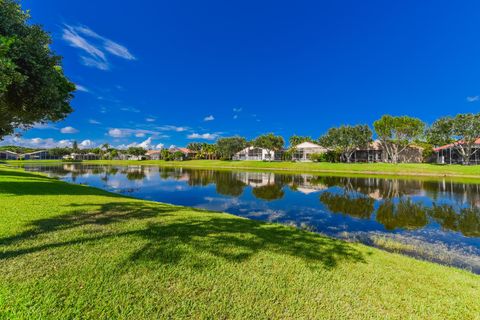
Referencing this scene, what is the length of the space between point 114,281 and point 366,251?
19.4ft

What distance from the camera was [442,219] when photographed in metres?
11.9

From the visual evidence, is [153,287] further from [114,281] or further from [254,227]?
[254,227]

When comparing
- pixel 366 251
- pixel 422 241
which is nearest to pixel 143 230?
pixel 366 251

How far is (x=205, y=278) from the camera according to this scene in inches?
155

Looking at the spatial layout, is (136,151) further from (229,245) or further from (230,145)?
(229,245)

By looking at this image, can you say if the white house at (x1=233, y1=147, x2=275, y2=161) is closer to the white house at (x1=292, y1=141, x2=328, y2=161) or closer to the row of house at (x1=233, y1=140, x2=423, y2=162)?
the row of house at (x1=233, y1=140, x2=423, y2=162)

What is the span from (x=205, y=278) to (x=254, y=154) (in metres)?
82.6

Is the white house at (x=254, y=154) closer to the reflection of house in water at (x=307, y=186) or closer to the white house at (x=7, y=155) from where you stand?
the reflection of house in water at (x=307, y=186)

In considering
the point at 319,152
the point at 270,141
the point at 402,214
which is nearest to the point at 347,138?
the point at 319,152

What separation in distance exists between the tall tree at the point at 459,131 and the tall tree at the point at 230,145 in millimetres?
55579

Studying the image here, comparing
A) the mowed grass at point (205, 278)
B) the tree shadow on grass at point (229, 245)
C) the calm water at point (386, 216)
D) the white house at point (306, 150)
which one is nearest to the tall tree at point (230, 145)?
the white house at point (306, 150)

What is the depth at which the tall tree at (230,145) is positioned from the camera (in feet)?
282

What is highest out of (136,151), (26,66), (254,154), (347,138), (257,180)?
(136,151)

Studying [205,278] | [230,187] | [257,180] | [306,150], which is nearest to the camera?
[205,278]
